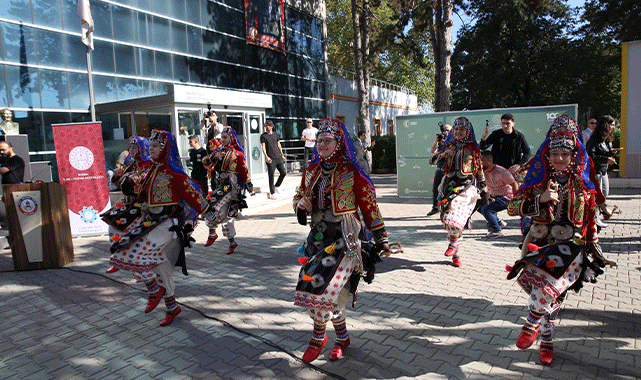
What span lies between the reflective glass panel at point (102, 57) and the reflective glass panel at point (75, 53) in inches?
13.3

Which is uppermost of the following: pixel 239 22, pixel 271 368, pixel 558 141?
pixel 239 22

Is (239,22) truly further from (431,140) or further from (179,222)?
(179,222)

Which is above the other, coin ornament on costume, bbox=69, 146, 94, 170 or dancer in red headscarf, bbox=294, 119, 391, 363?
coin ornament on costume, bbox=69, 146, 94, 170

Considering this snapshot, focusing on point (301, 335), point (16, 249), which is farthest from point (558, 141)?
point (16, 249)

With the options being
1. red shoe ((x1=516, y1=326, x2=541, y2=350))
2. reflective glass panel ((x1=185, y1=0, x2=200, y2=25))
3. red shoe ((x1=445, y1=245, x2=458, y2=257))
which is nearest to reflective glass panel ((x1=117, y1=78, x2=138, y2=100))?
reflective glass panel ((x1=185, y1=0, x2=200, y2=25))

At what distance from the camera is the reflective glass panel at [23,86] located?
1335 cm

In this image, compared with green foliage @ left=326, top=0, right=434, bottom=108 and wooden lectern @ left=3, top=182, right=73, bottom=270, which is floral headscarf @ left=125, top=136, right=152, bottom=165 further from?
green foliage @ left=326, top=0, right=434, bottom=108

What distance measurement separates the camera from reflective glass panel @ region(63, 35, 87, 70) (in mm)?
14953

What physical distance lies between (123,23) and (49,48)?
11.1ft

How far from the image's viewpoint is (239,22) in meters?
23.1

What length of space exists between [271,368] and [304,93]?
85.3 feet

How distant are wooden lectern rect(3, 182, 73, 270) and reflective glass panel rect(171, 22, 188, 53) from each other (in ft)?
47.4

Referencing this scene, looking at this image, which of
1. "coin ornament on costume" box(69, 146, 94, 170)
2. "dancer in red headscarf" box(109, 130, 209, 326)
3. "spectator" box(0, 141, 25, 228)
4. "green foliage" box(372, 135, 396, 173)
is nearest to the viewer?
"dancer in red headscarf" box(109, 130, 209, 326)

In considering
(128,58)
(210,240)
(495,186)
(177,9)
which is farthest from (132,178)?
(177,9)
